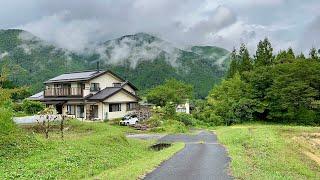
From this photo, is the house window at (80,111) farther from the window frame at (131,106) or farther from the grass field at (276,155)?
the grass field at (276,155)

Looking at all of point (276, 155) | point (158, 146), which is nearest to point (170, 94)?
point (158, 146)

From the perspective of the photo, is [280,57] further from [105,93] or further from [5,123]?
[5,123]

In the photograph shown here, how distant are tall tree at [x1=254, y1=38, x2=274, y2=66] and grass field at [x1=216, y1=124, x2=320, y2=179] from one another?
33.5 m

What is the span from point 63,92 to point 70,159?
1717 inches

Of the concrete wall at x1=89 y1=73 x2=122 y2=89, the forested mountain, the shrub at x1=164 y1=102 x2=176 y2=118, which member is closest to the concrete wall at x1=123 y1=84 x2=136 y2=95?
the concrete wall at x1=89 y1=73 x2=122 y2=89

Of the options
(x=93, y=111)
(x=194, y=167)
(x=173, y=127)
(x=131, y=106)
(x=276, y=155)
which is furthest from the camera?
(x=131, y=106)

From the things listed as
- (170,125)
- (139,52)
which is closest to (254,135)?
(170,125)

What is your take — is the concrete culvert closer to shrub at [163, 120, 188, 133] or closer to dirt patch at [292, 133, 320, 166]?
dirt patch at [292, 133, 320, 166]

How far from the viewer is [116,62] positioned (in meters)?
153

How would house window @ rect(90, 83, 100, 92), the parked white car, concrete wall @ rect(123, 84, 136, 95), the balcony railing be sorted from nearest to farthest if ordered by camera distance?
the parked white car < the balcony railing < house window @ rect(90, 83, 100, 92) < concrete wall @ rect(123, 84, 136, 95)

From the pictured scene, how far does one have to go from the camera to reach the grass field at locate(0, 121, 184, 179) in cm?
1795

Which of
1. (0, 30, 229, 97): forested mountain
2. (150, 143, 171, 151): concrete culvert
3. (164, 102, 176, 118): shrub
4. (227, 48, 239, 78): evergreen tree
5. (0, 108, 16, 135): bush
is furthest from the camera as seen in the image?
(0, 30, 229, 97): forested mountain

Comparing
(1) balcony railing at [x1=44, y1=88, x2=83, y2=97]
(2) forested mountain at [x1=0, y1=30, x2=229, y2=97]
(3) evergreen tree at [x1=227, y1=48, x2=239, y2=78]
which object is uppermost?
(2) forested mountain at [x1=0, y1=30, x2=229, y2=97]

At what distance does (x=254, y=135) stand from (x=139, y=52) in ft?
446
